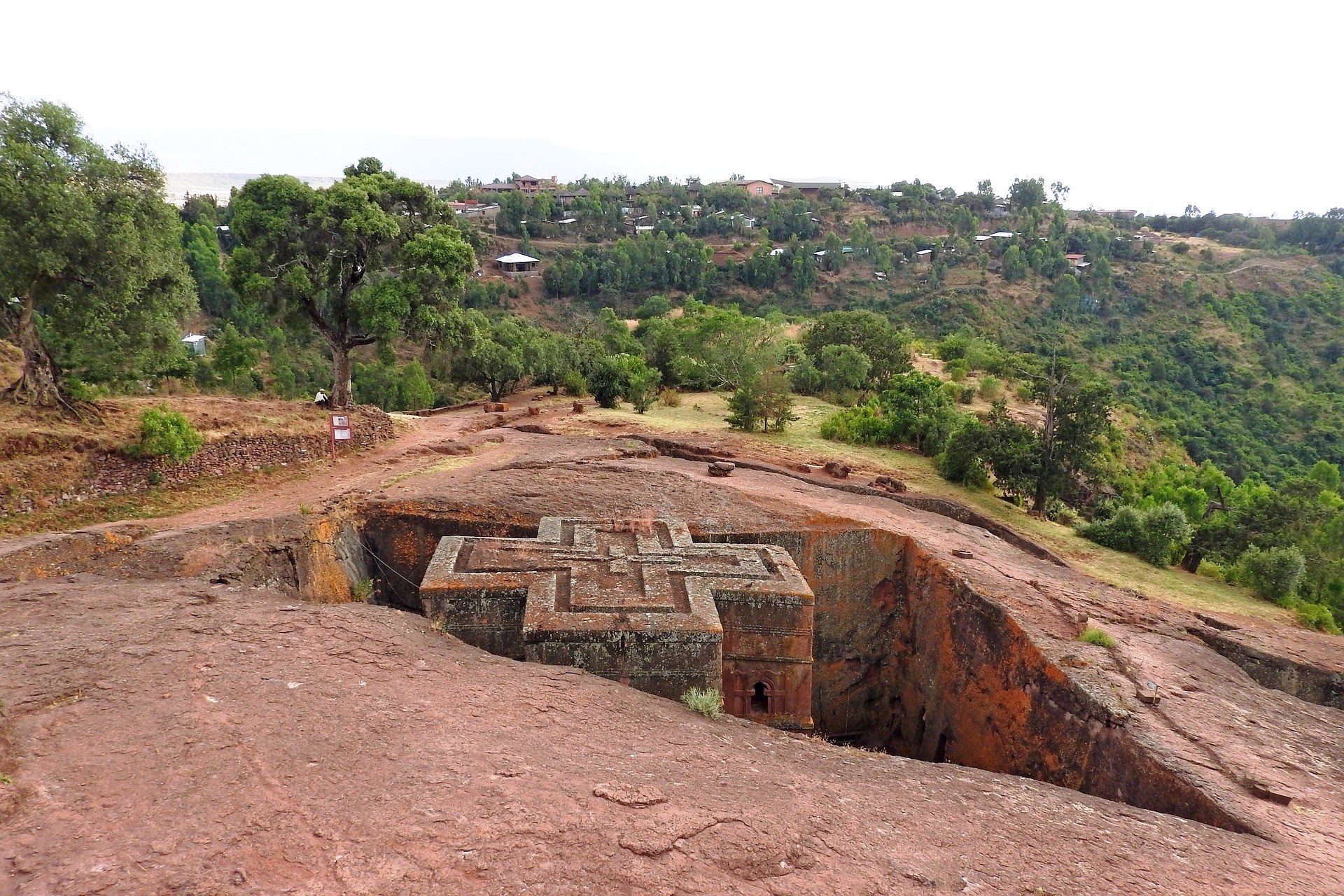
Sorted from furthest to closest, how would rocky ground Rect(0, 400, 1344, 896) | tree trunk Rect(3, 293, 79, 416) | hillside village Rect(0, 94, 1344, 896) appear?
tree trunk Rect(3, 293, 79, 416), hillside village Rect(0, 94, 1344, 896), rocky ground Rect(0, 400, 1344, 896)

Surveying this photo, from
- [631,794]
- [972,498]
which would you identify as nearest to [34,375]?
[631,794]

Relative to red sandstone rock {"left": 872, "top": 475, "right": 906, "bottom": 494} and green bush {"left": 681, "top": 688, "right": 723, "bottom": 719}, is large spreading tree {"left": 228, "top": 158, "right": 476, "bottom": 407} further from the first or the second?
green bush {"left": 681, "top": 688, "right": 723, "bottom": 719}

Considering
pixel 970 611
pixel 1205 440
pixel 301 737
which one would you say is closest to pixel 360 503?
pixel 301 737

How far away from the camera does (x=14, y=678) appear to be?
5.99m

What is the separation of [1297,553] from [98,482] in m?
20.9

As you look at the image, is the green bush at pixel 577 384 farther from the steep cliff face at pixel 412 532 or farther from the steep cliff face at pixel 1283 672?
the steep cliff face at pixel 1283 672

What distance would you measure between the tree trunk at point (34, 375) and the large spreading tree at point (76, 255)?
16mm

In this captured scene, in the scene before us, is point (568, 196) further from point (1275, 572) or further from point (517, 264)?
point (1275, 572)

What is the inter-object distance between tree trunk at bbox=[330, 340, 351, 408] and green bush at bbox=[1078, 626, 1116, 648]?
16.5 meters

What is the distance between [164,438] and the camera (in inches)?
490

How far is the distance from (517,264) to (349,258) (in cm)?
4420

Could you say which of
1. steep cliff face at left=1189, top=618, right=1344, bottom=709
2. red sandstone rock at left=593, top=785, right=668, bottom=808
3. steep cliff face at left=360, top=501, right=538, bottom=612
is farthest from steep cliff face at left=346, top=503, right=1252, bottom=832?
red sandstone rock at left=593, top=785, right=668, bottom=808

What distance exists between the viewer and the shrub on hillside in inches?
566

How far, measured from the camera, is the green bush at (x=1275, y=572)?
13023 millimetres
